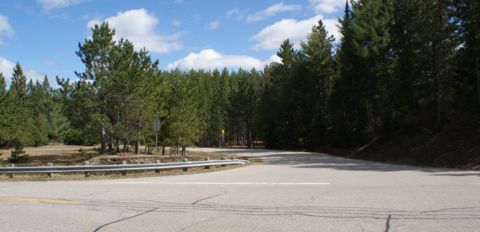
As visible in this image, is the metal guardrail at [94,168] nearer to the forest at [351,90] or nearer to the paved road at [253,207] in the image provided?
the paved road at [253,207]

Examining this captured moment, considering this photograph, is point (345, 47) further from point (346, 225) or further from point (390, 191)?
point (346, 225)

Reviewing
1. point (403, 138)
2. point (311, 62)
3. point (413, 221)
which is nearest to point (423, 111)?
point (403, 138)

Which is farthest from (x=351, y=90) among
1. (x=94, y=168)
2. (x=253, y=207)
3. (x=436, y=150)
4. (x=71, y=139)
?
(x=71, y=139)

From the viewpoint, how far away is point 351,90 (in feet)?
150

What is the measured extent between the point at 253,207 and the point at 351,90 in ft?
126

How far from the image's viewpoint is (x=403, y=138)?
35.9 metres

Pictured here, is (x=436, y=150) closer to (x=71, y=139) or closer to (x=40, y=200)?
(x=40, y=200)

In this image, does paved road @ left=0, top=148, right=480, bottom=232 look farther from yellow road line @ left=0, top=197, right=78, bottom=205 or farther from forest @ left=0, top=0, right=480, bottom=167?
forest @ left=0, top=0, right=480, bottom=167

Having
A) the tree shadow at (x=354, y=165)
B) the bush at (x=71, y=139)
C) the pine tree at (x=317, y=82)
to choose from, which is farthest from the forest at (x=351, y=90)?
the bush at (x=71, y=139)

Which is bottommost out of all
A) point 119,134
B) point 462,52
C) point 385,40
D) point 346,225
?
point 346,225

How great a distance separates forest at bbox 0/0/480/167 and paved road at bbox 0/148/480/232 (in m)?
13.8

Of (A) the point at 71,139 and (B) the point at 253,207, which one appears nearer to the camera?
(B) the point at 253,207

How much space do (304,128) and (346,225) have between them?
5363 cm

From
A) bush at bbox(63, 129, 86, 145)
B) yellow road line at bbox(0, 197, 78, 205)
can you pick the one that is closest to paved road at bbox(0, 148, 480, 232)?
yellow road line at bbox(0, 197, 78, 205)
